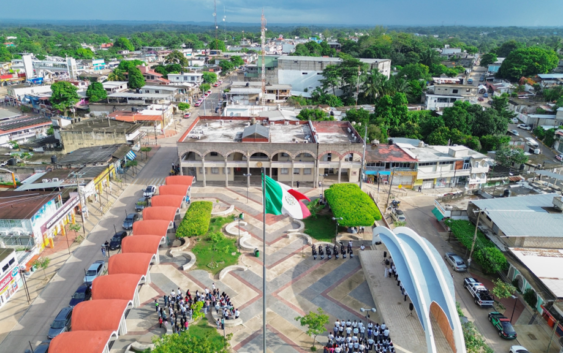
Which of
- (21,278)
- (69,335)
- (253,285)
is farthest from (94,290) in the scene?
(253,285)

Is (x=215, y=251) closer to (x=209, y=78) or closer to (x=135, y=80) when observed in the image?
(x=135, y=80)

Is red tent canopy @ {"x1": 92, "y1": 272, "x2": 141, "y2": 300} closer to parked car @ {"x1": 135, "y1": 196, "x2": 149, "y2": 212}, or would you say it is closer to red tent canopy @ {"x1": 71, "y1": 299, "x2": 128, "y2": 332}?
red tent canopy @ {"x1": 71, "y1": 299, "x2": 128, "y2": 332}

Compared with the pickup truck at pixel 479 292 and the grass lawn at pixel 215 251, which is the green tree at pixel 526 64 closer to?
the pickup truck at pixel 479 292

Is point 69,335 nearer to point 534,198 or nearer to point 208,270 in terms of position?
point 208,270

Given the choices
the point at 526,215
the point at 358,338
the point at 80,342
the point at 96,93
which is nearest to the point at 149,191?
the point at 80,342

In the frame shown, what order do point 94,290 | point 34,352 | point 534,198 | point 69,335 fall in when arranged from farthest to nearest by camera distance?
point 534,198 < point 94,290 < point 34,352 < point 69,335
